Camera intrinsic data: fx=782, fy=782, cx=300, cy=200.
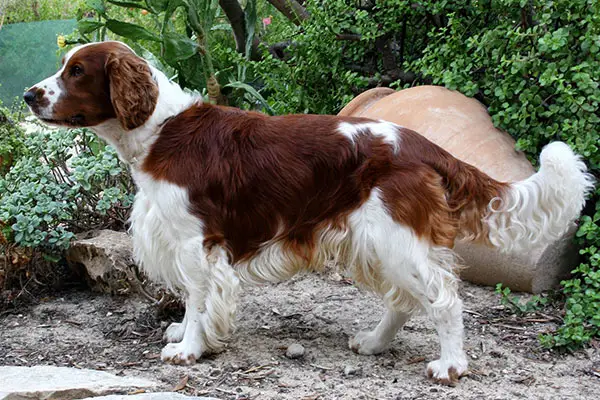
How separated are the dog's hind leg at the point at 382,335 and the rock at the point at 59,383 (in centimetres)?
108

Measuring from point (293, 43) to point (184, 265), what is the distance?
3239mm

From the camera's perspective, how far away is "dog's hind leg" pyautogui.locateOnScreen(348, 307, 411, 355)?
3840mm

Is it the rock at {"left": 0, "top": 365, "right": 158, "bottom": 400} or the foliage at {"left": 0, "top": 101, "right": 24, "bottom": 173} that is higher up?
the foliage at {"left": 0, "top": 101, "right": 24, "bottom": 173}

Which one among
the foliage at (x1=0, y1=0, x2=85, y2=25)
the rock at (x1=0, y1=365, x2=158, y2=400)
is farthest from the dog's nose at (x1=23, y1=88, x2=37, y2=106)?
the foliage at (x1=0, y1=0, x2=85, y2=25)

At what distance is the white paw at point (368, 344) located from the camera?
3873mm

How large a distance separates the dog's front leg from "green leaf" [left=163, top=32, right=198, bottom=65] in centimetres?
258

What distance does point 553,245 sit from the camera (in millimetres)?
4391

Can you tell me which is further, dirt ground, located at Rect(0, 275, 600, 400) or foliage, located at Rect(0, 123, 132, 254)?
foliage, located at Rect(0, 123, 132, 254)

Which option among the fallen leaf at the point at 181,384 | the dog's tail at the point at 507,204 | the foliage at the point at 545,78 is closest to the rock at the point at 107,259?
the fallen leaf at the point at 181,384

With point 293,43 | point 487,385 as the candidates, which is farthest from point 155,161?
point 293,43

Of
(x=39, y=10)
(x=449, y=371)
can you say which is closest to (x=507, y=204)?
(x=449, y=371)

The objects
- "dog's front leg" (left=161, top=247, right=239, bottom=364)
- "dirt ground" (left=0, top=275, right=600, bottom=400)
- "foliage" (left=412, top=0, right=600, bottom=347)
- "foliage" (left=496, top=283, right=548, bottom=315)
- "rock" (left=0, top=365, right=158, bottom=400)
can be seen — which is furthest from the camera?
"foliage" (left=496, top=283, right=548, bottom=315)

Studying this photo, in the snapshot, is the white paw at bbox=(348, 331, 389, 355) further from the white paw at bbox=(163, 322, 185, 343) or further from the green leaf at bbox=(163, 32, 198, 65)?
the green leaf at bbox=(163, 32, 198, 65)

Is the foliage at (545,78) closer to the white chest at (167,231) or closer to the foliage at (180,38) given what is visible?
the foliage at (180,38)
